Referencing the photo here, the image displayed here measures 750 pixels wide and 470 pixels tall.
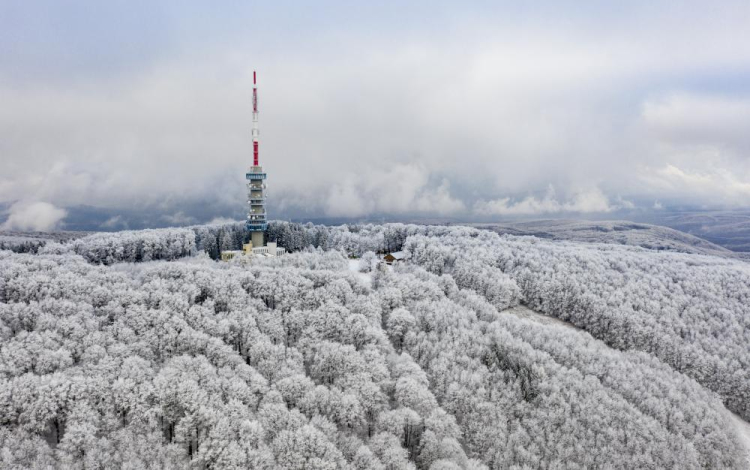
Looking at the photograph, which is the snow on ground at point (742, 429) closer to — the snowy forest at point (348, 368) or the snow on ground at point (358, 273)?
the snowy forest at point (348, 368)

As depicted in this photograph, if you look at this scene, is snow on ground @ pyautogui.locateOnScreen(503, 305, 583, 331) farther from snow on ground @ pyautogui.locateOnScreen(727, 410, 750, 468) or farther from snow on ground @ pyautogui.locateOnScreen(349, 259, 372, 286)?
snow on ground @ pyautogui.locateOnScreen(349, 259, 372, 286)

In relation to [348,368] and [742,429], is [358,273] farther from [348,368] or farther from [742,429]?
[742,429]

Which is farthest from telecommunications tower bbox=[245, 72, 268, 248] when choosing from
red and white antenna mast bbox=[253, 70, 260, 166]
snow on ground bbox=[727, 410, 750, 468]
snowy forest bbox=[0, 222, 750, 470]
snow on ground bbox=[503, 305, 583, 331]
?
snow on ground bbox=[727, 410, 750, 468]

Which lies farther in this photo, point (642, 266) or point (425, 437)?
point (642, 266)

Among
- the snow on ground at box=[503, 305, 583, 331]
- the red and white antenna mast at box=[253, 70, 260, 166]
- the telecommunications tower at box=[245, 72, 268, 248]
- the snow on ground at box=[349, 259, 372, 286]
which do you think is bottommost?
the snow on ground at box=[503, 305, 583, 331]

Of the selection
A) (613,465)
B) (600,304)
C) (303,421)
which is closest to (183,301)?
(303,421)

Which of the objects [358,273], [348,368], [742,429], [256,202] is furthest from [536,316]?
[256,202]

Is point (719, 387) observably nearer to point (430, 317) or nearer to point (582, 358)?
point (582, 358)

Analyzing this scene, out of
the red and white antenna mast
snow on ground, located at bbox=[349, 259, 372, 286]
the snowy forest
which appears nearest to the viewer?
the snowy forest

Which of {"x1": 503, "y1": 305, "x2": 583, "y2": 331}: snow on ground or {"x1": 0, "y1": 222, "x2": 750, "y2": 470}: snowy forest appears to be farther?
{"x1": 503, "y1": 305, "x2": 583, "y2": 331}: snow on ground
